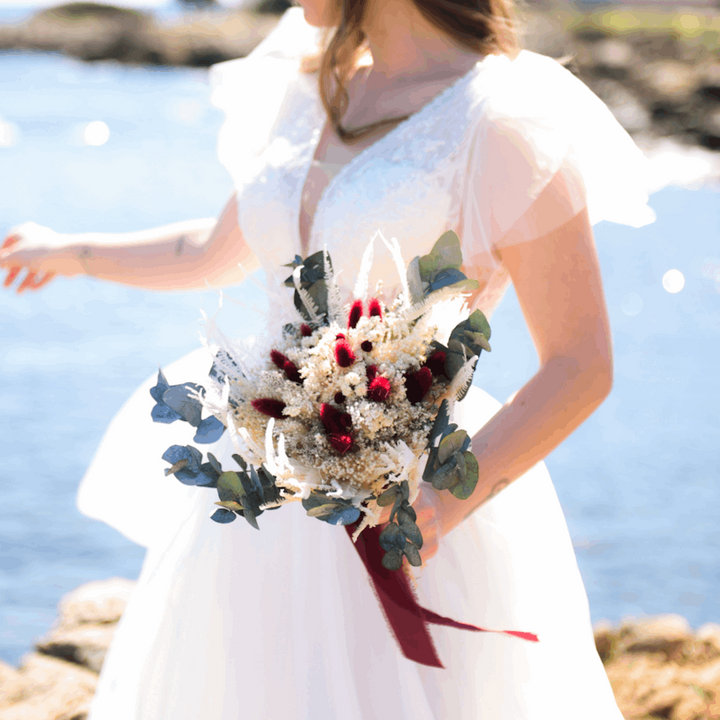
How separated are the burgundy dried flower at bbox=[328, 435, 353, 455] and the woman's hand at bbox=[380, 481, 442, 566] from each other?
16 centimetres

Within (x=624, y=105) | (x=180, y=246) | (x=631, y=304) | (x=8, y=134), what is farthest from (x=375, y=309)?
(x=624, y=105)

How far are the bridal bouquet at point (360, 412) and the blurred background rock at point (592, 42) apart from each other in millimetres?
12467

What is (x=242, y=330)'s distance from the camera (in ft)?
3.76

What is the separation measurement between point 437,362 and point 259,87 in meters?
0.82

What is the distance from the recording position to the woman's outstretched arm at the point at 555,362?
1031mm

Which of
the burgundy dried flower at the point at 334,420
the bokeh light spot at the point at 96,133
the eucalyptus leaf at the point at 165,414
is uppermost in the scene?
the bokeh light spot at the point at 96,133

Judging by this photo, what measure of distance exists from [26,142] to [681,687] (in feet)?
38.2

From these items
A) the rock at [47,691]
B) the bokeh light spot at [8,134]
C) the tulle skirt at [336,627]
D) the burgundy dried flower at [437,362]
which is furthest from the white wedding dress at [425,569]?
the bokeh light spot at [8,134]

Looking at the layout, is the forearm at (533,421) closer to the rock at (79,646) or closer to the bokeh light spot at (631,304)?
the rock at (79,646)

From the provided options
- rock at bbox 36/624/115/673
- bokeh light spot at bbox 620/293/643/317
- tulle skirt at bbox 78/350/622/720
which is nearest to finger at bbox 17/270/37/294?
tulle skirt at bbox 78/350/622/720

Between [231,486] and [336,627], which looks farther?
[336,627]

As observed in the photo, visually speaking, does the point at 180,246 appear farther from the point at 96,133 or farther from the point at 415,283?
the point at 96,133

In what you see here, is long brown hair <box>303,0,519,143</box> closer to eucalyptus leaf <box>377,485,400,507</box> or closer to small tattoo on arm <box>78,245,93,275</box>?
small tattoo on arm <box>78,245,93,275</box>

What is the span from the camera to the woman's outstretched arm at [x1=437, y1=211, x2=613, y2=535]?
1031 millimetres
